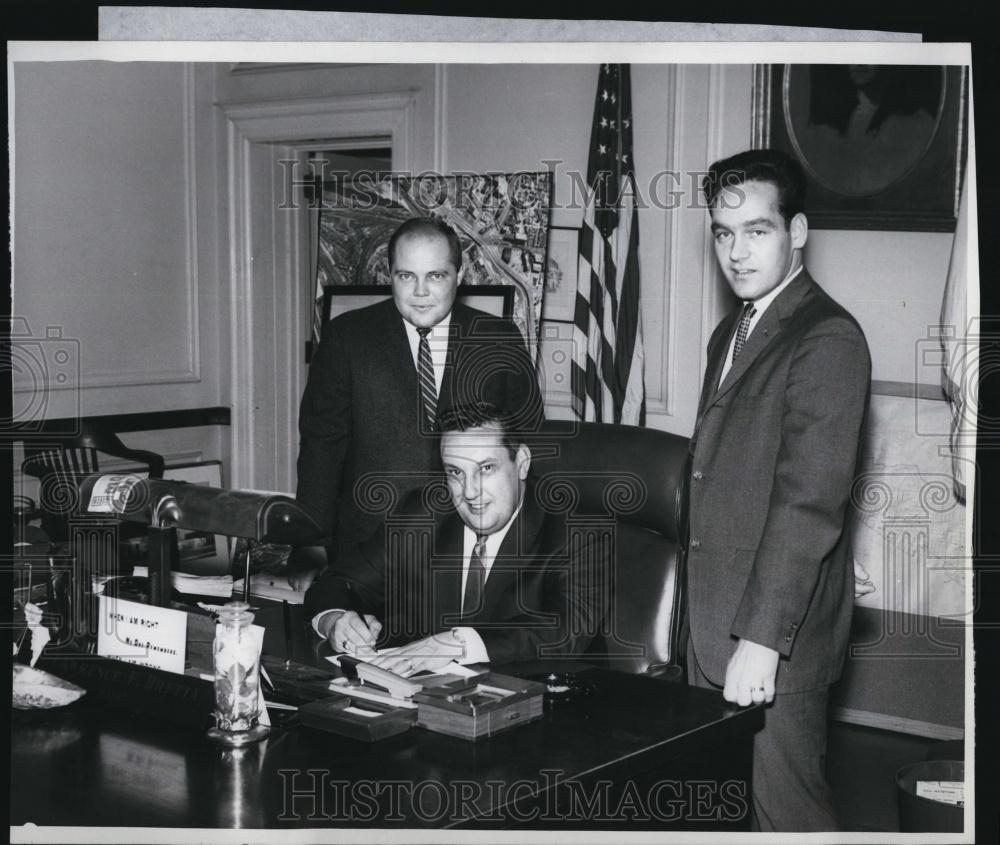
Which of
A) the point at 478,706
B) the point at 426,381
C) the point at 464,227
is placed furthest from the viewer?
the point at 464,227

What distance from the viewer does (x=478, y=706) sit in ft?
5.20

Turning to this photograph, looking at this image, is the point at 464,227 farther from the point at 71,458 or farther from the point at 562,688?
the point at 562,688

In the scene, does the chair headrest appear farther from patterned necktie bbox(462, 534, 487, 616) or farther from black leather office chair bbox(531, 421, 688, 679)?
patterned necktie bbox(462, 534, 487, 616)

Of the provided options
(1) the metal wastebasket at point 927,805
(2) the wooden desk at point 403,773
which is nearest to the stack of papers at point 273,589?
(2) the wooden desk at point 403,773

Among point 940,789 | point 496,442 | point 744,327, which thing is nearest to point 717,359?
point 744,327

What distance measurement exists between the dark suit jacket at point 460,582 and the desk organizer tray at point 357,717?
48cm

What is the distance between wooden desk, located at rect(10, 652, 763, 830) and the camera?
55.3 inches

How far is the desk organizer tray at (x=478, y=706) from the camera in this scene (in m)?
1.58

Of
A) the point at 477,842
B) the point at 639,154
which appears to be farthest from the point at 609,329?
the point at 477,842

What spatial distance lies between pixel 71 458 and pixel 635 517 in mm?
2570

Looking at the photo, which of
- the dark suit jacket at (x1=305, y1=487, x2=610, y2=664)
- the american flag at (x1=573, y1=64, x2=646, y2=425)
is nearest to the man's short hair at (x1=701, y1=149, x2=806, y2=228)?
the dark suit jacket at (x1=305, y1=487, x2=610, y2=664)

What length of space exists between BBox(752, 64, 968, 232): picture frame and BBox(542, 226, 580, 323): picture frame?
2.56 feet

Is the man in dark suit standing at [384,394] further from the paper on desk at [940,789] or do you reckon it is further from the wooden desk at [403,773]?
the wooden desk at [403,773]

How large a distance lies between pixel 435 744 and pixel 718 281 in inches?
93.6
